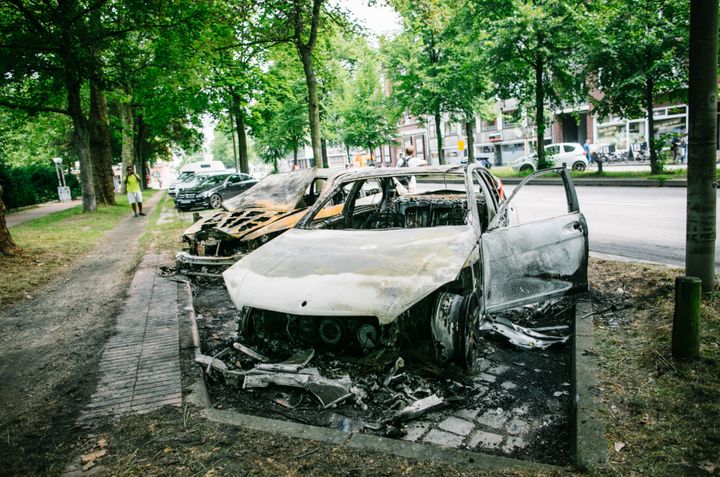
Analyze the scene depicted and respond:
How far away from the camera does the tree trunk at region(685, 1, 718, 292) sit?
4133mm

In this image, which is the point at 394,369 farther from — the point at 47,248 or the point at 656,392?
the point at 47,248

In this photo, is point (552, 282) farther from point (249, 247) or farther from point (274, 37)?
point (274, 37)

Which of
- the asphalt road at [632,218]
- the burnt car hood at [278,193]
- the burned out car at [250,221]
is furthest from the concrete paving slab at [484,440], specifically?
the burnt car hood at [278,193]

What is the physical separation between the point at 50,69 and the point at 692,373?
1730 centimetres

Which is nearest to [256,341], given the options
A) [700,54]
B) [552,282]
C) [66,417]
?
[66,417]

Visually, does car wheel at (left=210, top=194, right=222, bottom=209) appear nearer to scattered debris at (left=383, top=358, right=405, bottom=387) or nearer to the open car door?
the open car door

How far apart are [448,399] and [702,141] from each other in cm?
319

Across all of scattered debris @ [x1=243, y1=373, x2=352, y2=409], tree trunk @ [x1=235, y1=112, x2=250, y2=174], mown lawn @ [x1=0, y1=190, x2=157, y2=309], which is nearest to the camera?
scattered debris @ [x1=243, y1=373, x2=352, y2=409]

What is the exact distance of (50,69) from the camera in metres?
14.6

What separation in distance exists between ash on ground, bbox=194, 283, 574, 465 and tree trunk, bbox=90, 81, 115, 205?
20.1m

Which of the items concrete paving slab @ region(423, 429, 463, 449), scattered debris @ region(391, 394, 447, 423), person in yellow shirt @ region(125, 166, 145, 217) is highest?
person in yellow shirt @ region(125, 166, 145, 217)

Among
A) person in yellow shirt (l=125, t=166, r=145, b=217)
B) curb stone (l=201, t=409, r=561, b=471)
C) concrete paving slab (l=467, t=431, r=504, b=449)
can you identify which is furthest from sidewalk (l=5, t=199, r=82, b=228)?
concrete paving slab (l=467, t=431, r=504, b=449)

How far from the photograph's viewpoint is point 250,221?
7.95 m

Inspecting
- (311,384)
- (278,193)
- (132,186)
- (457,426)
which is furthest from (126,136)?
(457,426)
